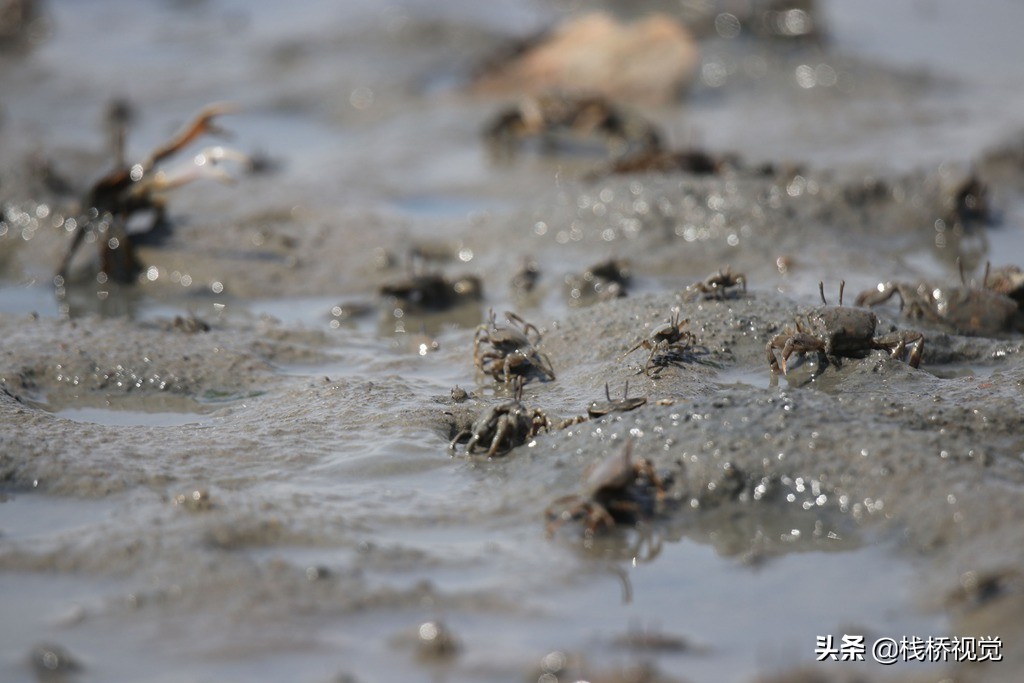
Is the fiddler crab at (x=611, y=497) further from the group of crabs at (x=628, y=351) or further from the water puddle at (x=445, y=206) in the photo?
the water puddle at (x=445, y=206)

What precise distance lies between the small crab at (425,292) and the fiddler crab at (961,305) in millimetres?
1998

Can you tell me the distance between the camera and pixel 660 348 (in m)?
4.30

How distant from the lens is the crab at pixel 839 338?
415 cm

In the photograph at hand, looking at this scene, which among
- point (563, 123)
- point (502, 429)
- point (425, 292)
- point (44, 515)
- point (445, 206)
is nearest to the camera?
point (44, 515)

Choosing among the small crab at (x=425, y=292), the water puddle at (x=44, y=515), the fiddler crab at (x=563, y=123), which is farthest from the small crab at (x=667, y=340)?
the fiddler crab at (x=563, y=123)

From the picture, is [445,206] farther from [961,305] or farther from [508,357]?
[961,305]

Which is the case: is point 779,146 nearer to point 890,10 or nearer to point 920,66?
point 920,66

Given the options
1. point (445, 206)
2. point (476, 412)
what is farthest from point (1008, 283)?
point (445, 206)

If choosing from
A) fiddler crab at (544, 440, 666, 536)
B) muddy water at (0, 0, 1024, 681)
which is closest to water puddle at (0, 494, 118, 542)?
muddy water at (0, 0, 1024, 681)

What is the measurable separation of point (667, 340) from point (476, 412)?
80 centimetres

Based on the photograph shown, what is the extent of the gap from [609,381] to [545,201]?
266cm

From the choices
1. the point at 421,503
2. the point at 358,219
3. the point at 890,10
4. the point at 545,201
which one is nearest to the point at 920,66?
the point at 890,10

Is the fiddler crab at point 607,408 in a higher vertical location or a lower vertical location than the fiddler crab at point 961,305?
lower

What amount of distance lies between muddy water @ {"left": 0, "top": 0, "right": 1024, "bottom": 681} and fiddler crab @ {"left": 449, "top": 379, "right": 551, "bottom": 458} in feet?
0.19
